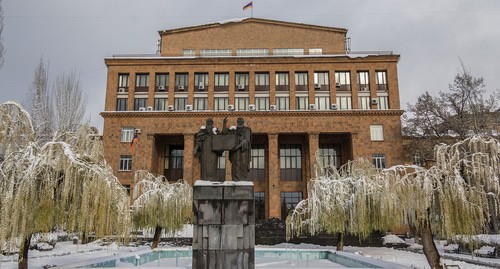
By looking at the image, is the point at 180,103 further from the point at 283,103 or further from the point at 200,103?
the point at 283,103

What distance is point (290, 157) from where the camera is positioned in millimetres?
41188

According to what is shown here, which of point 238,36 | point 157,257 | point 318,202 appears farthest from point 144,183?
point 238,36

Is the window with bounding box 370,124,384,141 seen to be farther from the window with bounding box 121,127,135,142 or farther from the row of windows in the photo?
the window with bounding box 121,127,135,142

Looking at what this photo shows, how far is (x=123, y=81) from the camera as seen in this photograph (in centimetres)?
4144

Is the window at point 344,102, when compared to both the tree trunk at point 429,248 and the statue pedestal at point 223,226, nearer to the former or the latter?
the tree trunk at point 429,248

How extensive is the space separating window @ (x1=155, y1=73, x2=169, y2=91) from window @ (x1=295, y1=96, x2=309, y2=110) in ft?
45.3

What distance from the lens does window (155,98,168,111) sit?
40562 millimetres

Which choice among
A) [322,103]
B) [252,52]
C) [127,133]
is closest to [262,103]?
[322,103]

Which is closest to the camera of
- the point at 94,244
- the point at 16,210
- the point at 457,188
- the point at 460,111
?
the point at 16,210

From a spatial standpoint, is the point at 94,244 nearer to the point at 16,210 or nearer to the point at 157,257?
the point at 157,257

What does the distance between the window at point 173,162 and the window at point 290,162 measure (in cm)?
1064

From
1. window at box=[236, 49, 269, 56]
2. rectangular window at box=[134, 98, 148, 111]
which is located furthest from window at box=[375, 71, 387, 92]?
rectangular window at box=[134, 98, 148, 111]

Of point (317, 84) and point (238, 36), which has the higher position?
point (238, 36)

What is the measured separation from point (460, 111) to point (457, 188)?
78.8ft
